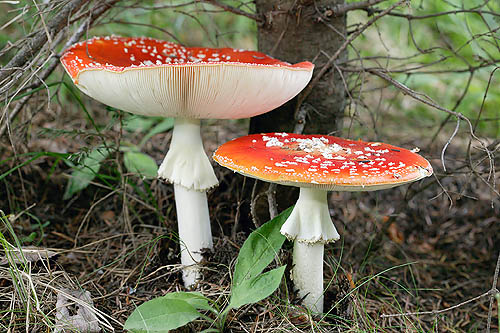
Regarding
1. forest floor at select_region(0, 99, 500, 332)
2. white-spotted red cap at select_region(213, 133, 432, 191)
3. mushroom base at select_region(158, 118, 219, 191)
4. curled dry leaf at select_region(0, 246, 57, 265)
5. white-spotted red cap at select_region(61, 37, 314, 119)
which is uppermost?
white-spotted red cap at select_region(61, 37, 314, 119)

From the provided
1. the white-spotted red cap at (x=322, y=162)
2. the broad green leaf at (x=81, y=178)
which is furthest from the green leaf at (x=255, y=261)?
the broad green leaf at (x=81, y=178)

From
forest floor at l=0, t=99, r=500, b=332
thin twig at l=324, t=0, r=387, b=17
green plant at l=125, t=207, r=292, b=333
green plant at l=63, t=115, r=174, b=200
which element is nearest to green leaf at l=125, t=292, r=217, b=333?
green plant at l=125, t=207, r=292, b=333

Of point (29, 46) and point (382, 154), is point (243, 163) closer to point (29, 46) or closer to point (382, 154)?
point (382, 154)

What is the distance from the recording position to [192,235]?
Answer: 2.76 metres

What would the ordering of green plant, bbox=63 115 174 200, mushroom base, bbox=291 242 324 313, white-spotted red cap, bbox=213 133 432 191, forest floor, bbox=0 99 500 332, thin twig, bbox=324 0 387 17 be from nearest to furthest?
white-spotted red cap, bbox=213 133 432 191 < forest floor, bbox=0 99 500 332 < mushroom base, bbox=291 242 324 313 < thin twig, bbox=324 0 387 17 < green plant, bbox=63 115 174 200

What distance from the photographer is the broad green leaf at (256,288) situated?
2.02 metres

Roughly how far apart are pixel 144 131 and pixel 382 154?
287cm

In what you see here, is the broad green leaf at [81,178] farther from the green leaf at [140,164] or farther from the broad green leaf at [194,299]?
the broad green leaf at [194,299]

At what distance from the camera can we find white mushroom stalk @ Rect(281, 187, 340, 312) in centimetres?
234

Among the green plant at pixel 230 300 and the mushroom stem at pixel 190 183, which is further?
the mushroom stem at pixel 190 183

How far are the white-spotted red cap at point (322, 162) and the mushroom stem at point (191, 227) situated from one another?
1.81ft

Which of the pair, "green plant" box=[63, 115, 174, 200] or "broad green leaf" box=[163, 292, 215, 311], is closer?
"broad green leaf" box=[163, 292, 215, 311]

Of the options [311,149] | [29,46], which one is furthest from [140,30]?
[311,149]

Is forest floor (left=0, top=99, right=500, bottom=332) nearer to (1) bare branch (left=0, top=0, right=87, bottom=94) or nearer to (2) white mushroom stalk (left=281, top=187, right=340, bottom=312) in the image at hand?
(2) white mushroom stalk (left=281, top=187, right=340, bottom=312)
